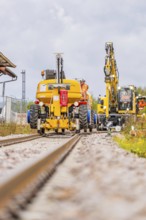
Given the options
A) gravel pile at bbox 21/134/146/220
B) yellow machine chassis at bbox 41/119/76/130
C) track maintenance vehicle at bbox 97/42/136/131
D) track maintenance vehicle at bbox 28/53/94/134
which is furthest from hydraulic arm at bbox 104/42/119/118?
gravel pile at bbox 21/134/146/220

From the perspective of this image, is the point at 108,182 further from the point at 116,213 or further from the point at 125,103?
the point at 125,103

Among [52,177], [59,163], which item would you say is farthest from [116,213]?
[59,163]

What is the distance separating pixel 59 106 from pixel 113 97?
14623 millimetres

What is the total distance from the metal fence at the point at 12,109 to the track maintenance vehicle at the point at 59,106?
7236mm

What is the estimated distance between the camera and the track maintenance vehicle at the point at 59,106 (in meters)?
21.3

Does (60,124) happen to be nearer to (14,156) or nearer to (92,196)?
(14,156)

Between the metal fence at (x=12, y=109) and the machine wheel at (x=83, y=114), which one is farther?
the metal fence at (x=12, y=109)

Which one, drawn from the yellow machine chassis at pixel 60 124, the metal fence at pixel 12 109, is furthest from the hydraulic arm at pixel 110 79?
the yellow machine chassis at pixel 60 124

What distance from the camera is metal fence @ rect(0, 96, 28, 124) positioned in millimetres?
32531

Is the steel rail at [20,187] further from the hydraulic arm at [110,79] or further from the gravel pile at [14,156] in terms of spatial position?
the hydraulic arm at [110,79]

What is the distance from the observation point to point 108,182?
4836 millimetres

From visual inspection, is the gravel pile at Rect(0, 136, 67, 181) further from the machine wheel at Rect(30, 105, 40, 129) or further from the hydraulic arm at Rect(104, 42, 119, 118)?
the hydraulic arm at Rect(104, 42, 119, 118)

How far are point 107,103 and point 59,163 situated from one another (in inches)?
1091

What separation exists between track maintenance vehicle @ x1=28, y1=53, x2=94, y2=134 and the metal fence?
285 inches
